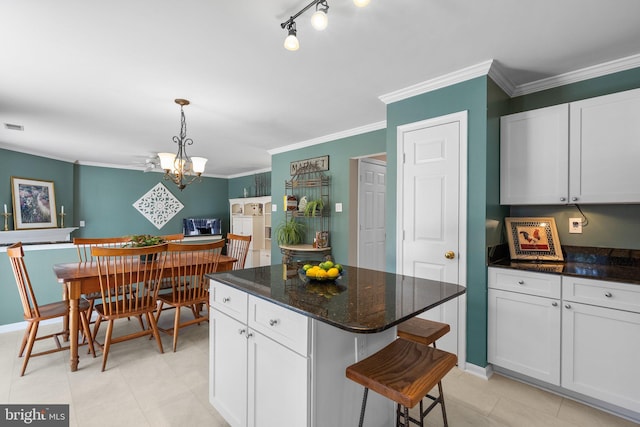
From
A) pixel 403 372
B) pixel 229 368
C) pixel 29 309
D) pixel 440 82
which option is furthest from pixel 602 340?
pixel 29 309

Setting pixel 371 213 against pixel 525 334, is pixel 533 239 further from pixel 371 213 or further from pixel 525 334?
pixel 371 213

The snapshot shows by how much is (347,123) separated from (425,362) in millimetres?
2983

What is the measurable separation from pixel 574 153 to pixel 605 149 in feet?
0.55

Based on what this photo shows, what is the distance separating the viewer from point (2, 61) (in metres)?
2.19

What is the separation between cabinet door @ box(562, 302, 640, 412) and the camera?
1.83m

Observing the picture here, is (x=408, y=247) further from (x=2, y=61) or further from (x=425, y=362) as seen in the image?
(x=2, y=61)

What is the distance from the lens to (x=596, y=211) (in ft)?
7.82

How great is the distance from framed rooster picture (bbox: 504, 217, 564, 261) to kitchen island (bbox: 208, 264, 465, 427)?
1338 mm

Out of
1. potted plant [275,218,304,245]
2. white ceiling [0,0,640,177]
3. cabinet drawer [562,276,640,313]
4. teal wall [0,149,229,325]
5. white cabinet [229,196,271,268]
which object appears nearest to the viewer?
white ceiling [0,0,640,177]

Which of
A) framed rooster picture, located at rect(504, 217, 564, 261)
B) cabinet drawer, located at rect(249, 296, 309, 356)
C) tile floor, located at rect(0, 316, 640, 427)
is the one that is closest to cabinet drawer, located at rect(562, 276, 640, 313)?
framed rooster picture, located at rect(504, 217, 564, 261)

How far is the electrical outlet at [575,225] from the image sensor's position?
2.45 metres

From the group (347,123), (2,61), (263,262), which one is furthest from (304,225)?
(2,61)

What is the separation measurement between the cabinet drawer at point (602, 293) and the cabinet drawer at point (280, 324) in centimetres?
192

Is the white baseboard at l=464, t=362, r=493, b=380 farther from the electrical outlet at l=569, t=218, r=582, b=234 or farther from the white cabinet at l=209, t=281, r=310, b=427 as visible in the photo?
the white cabinet at l=209, t=281, r=310, b=427
